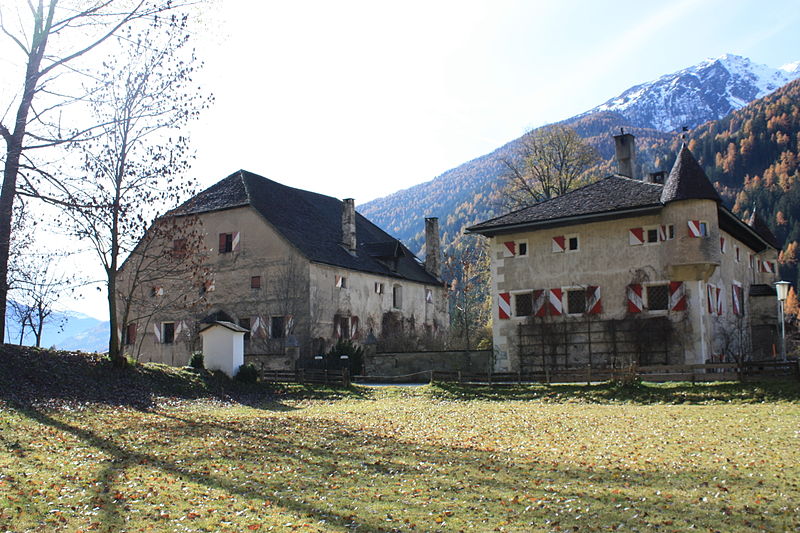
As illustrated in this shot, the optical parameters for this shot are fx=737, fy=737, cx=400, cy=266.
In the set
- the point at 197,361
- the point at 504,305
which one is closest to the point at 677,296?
the point at 504,305

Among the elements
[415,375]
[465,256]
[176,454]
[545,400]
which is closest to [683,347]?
[545,400]

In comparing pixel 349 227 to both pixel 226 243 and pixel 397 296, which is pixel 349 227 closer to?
pixel 397 296

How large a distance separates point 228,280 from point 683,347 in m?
22.6

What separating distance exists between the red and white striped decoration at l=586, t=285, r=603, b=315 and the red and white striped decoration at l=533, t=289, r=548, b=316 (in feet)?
5.68

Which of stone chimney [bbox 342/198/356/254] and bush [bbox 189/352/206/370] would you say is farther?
stone chimney [bbox 342/198/356/254]

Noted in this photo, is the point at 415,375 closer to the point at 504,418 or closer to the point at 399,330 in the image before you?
the point at 399,330

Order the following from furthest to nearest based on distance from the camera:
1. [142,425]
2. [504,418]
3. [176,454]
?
1. [504,418]
2. [142,425]
3. [176,454]

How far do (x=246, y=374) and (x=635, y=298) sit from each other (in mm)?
15127

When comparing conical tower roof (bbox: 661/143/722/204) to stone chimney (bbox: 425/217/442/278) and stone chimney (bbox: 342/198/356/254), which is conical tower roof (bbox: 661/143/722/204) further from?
stone chimney (bbox: 425/217/442/278)

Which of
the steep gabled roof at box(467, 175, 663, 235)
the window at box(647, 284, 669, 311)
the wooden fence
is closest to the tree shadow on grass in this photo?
the wooden fence

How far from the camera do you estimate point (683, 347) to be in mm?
27672

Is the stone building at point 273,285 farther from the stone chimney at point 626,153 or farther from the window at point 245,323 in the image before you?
the stone chimney at point 626,153

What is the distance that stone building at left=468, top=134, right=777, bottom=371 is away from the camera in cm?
2764

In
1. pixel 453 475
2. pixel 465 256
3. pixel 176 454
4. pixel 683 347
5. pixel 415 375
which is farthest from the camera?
pixel 465 256
